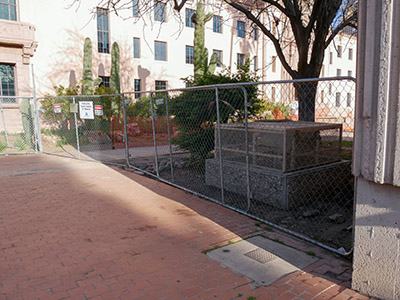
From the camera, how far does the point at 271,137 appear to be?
5.81 metres

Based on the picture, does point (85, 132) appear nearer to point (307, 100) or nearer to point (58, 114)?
point (58, 114)

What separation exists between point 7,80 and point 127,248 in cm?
1752

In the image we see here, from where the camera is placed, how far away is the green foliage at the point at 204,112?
26.3 feet

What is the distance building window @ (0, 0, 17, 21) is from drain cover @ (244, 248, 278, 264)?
64.9 feet

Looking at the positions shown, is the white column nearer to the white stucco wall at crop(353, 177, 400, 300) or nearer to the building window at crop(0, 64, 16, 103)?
the white stucco wall at crop(353, 177, 400, 300)

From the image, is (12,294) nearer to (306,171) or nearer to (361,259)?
(361,259)

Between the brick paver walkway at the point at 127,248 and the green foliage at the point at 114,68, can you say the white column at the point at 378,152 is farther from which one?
the green foliage at the point at 114,68

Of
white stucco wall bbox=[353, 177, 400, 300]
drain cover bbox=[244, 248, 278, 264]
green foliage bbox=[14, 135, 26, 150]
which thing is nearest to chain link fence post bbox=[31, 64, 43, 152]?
green foliage bbox=[14, 135, 26, 150]

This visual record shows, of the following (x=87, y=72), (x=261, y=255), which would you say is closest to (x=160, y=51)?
(x=87, y=72)

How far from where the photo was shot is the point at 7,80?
1767 cm

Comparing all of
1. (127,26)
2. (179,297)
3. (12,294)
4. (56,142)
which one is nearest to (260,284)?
(179,297)

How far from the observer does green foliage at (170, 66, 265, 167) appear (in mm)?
8031

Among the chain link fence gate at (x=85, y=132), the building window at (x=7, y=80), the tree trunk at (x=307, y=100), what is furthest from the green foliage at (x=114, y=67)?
the tree trunk at (x=307, y=100)

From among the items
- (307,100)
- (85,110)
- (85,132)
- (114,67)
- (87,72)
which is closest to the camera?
(307,100)
